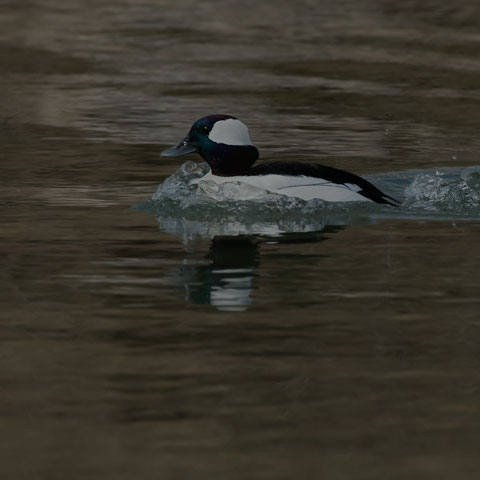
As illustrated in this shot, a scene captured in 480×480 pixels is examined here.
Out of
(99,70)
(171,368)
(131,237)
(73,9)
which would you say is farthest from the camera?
(73,9)

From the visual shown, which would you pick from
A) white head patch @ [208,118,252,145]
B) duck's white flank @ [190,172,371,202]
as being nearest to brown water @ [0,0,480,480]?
duck's white flank @ [190,172,371,202]

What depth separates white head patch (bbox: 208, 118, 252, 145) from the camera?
39.9 ft

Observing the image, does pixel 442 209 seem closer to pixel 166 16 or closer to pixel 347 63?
pixel 347 63

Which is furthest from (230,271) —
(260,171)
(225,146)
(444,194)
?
(444,194)

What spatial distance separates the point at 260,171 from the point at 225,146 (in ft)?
1.57

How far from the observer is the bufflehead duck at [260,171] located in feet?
37.9

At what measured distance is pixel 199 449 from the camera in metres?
5.86

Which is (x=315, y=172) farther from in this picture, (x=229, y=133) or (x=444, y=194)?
(x=444, y=194)

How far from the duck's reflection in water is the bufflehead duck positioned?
50cm

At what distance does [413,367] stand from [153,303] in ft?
6.38

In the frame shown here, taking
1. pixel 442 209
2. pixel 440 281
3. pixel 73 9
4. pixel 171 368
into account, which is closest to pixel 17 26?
pixel 73 9

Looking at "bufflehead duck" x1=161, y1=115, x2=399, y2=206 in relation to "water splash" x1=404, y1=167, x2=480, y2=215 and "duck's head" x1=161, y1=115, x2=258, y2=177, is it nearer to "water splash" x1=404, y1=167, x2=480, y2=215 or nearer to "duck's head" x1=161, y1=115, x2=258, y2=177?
"duck's head" x1=161, y1=115, x2=258, y2=177

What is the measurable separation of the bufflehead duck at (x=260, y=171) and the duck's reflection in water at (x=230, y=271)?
505mm

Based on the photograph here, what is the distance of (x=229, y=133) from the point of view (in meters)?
12.2
